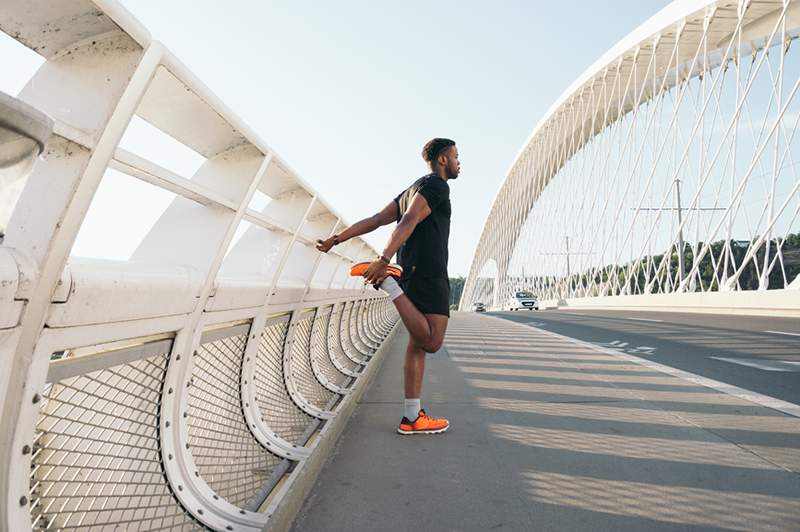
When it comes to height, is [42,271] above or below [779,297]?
below

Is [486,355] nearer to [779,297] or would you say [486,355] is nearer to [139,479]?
[139,479]

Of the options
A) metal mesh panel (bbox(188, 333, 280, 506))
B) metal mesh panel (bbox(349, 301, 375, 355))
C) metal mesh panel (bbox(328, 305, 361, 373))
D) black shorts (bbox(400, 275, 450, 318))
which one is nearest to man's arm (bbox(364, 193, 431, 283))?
black shorts (bbox(400, 275, 450, 318))

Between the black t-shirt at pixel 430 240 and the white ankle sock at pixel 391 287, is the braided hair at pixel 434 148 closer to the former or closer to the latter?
the black t-shirt at pixel 430 240

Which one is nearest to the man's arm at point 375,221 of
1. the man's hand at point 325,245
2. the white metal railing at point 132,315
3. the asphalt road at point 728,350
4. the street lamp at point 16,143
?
the man's hand at point 325,245

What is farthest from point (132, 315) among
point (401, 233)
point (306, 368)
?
point (306, 368)

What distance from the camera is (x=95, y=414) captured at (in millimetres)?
1781

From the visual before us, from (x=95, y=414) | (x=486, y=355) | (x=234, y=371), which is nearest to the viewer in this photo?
(x=95, y=414)

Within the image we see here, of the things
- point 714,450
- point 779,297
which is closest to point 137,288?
point 714,450

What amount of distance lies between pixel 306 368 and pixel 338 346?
6.47 ft

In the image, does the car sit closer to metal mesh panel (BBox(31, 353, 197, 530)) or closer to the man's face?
the man's face

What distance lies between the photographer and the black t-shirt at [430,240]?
3.86 m

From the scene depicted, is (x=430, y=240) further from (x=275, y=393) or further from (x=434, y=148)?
(x=275, y=393)

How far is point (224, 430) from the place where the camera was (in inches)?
111

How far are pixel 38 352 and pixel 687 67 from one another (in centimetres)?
3597
